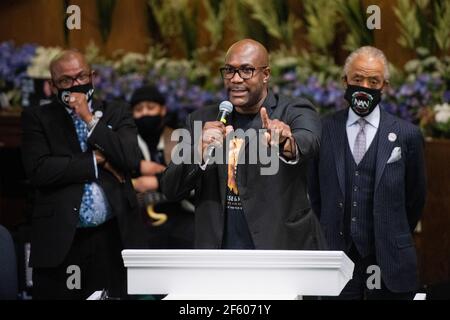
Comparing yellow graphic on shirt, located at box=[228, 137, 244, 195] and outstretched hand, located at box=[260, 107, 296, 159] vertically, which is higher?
outstretched hand, located at box=[260, 107, 296, 159]

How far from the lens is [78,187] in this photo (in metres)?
5.64

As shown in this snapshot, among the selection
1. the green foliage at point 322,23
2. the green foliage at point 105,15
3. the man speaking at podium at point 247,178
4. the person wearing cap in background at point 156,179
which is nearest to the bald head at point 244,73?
the man speaking at podium at point 247,178

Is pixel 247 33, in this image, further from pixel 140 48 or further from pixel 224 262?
pixel 224 262

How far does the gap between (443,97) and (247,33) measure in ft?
5.27

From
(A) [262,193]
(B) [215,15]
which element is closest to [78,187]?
(A) [262,193]

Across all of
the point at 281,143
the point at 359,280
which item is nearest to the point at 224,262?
the point at 281,143

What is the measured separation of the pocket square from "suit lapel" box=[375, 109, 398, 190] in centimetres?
1

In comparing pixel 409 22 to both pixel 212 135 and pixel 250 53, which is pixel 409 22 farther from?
pixel 212 135

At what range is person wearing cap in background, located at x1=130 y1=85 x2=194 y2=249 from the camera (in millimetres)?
7289

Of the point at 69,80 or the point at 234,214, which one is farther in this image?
the point at 69,80

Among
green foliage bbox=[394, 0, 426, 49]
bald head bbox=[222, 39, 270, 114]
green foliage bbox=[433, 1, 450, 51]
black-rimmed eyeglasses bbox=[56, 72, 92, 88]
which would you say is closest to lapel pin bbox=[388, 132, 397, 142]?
bald head bbox=[222, 39, 270, 114]

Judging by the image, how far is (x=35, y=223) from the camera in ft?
18.7

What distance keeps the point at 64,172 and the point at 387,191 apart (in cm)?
152

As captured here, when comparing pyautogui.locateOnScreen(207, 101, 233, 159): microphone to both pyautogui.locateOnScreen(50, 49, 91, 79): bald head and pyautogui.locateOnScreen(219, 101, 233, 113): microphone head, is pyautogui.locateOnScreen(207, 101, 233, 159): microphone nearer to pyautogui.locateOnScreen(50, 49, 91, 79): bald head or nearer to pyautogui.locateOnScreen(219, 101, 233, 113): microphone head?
pyautogui.locateOnScreen(219, 101, 233, 113): microphone head
